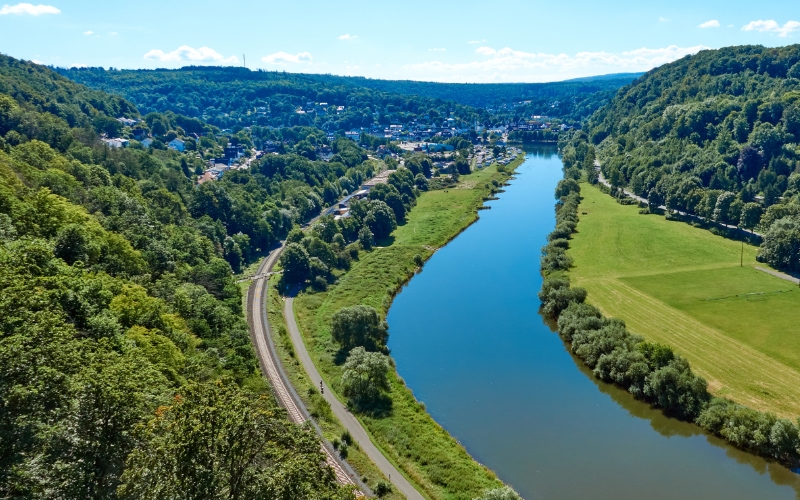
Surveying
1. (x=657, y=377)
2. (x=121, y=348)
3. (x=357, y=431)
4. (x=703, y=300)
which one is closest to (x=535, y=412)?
(x=657, y=377)

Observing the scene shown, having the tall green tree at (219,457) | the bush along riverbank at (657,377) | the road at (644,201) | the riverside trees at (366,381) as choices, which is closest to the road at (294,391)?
the riverside trees at (366,381)

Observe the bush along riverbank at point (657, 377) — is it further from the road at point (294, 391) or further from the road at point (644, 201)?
the road at point (644, 201)

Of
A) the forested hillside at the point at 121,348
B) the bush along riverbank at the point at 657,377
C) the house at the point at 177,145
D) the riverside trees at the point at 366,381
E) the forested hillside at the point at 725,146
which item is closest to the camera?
the forested hillside at the point at 121,348

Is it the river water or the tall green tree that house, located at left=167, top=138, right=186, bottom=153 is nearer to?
the river water

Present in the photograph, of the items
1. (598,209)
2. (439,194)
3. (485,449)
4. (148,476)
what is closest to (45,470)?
(148,476)

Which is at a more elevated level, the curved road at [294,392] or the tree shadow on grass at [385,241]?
the curved road at [294,392]

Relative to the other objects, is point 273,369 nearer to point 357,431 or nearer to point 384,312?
point 357,431
